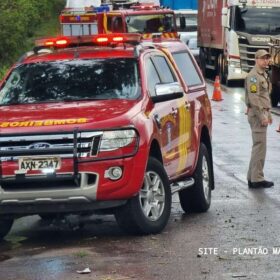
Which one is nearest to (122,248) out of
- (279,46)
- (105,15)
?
(279,46)

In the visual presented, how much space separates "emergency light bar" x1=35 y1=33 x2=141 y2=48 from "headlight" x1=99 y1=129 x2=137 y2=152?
6.32 feet

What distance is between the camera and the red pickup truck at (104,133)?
8.59 metres

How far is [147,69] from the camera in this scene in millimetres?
9922

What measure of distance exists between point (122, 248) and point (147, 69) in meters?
2.17

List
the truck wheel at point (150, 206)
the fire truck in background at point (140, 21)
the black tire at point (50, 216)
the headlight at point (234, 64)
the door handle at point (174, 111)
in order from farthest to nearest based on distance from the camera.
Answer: the headlight at point (234, 64), the fire truck in background at point (140, 21), the door handle at point (174, 111), the black tire at point (50, 216), the truck wheel at point (150, 206)

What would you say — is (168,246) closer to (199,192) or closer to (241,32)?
(199,192)

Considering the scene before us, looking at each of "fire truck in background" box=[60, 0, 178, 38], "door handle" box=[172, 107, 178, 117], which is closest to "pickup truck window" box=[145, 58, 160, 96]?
"door handle" box=[172, 107, 178, 117]

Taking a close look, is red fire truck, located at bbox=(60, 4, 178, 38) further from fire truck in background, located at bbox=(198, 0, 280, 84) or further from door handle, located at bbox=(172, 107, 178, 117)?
door handle, located at bbox=(172, 107, 178, 117)

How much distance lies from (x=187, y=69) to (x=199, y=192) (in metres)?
1.57

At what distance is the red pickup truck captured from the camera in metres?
8.59

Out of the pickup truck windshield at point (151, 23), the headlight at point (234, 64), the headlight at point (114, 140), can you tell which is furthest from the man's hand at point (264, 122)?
the headlight at point (234, 64)

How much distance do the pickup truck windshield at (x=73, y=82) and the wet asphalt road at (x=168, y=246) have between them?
1364mm

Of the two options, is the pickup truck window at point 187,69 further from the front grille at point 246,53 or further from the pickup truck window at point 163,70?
the front grille at point 246,53

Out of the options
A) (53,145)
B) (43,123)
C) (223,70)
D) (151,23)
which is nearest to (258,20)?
(223,70)
